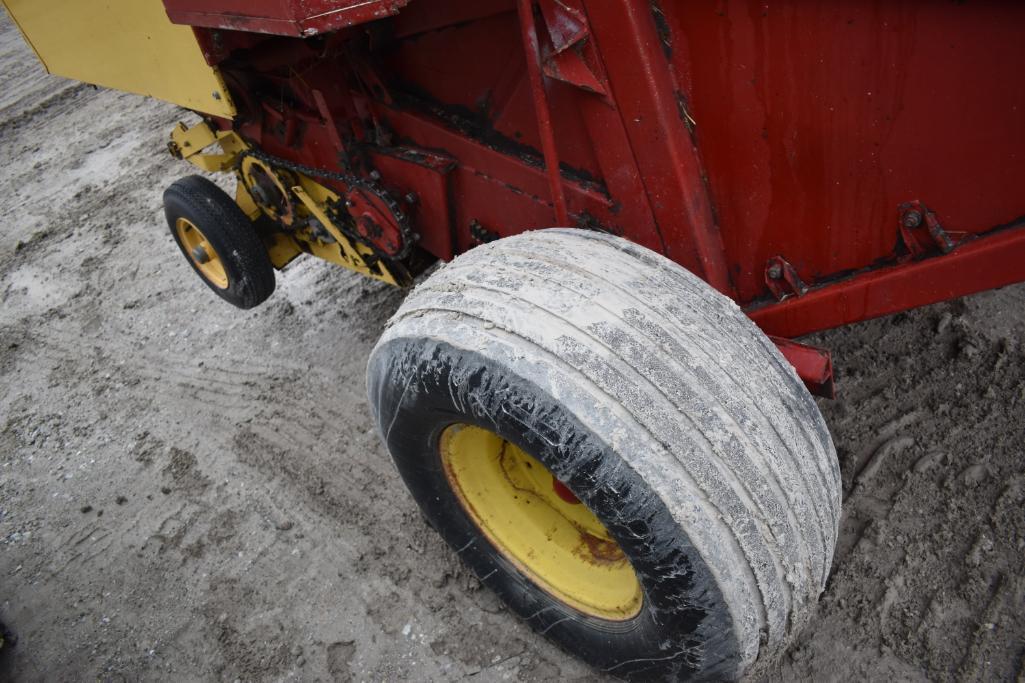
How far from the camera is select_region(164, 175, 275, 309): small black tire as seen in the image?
3.41 meters

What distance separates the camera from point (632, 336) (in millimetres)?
1660

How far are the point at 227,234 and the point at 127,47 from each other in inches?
36.4

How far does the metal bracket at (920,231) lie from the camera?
1.75m

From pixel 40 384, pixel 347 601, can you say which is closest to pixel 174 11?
pixel 347 601

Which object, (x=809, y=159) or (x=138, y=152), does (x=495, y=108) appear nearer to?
(x=809, y=159)

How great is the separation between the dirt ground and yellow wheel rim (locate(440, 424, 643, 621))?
0.34 meters

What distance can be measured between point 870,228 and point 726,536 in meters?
0.91

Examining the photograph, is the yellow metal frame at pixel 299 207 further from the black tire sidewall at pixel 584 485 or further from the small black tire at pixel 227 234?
the black tire sidewall at pixel 584 485

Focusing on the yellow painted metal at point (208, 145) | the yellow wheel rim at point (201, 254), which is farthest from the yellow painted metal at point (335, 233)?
the yellow wheel rim at point (201, 254)

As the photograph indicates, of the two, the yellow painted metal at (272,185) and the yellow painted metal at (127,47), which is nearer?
the yellow painted metal at (127,47)

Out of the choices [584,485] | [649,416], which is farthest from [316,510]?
[649,416]

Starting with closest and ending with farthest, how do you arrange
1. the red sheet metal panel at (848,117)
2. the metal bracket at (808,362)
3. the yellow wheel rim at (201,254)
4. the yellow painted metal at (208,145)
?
1. the red sheet metal panel at (848,117)
2. the metal bracket at (808,362)
3. the yellow painted metal at (208,145)
4. the yellow wheel rim at (201,254)

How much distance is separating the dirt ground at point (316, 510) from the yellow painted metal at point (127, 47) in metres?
1.50

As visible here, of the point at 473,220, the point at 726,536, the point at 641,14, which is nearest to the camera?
the point at 726,536
